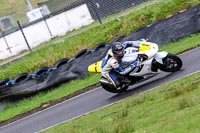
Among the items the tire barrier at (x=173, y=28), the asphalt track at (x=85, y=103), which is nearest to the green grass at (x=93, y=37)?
the tire barrier at (x=173, y=28)

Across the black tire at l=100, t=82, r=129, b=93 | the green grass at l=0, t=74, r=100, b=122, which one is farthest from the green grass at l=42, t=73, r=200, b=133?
the green grass at l=0, t=74, r=100, b=122

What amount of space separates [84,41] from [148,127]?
18.1 metres

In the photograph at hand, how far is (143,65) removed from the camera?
15.8 metres

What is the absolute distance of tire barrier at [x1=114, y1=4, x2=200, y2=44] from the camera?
822 inches

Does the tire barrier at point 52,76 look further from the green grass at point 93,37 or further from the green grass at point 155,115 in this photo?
the green grass at point 155,115

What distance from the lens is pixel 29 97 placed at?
71.1 feet

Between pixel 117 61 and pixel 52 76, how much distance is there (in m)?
6.15

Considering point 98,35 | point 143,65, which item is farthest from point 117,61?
point 98,35

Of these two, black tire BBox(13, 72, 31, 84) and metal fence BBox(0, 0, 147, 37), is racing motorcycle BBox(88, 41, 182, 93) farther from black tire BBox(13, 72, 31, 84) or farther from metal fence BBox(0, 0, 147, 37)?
metal fence BBox(0, 0, 147, 37)

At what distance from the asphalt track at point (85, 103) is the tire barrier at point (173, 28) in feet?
9.38

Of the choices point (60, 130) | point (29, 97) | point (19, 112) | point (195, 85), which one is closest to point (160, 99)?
point (195, 85)

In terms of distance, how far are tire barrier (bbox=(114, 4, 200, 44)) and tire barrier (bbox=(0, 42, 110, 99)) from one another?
4.69 ft

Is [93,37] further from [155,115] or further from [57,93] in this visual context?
[155,115]

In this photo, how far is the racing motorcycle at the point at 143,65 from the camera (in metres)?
15.5
